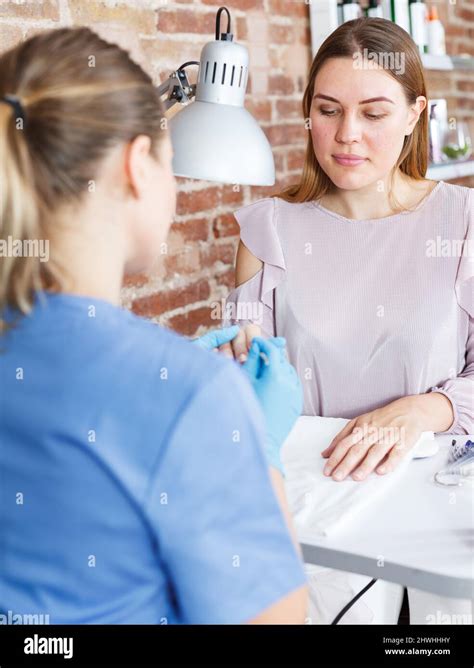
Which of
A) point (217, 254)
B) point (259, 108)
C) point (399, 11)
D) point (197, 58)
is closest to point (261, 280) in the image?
point (217, 254)

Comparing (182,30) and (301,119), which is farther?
(301,119)

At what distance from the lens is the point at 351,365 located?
156cm

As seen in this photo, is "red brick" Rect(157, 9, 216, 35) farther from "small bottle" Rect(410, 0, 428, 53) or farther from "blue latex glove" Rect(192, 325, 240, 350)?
"blue latex glove" Rect(192, 325, 240, 350)

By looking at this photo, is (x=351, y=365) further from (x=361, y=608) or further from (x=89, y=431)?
(x=89, y=431)

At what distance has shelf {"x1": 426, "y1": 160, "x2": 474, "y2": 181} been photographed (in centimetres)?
262

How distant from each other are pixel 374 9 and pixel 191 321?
3.92 feet

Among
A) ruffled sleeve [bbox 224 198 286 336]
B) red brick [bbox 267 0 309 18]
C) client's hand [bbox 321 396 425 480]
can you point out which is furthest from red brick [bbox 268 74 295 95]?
client's hand [bbox 321 396 425 480]

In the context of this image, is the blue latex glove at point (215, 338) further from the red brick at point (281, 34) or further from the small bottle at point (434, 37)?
the small bottle at point (434, 37)

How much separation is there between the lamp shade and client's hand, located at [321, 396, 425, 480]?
39 centimetres

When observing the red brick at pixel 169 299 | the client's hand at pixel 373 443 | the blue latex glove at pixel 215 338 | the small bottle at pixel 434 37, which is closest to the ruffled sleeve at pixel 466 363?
the client's hand at pixel 373 443

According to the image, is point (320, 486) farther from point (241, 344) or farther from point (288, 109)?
point (288, 109)
